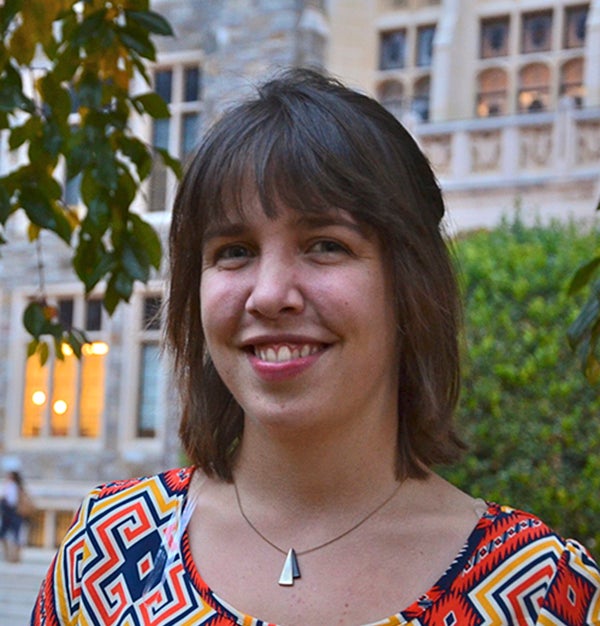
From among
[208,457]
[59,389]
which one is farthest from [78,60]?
[59,389]

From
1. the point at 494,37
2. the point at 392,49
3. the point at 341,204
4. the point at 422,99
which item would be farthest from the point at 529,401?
the point at 341,204

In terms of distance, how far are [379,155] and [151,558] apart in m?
0.61

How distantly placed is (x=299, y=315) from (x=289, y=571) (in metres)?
0.33

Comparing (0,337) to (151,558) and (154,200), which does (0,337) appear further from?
(151,558)

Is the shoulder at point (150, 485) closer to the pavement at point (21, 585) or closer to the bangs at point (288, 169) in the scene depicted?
the bangs at point (288, 169)

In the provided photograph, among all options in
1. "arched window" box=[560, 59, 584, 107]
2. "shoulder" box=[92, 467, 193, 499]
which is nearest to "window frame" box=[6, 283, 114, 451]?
"arched window" box=[560, 59, 584, 107]

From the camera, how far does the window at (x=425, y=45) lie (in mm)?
14234

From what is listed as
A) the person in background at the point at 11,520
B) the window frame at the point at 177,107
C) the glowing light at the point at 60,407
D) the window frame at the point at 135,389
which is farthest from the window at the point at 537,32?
the person in background at the point at 11,520

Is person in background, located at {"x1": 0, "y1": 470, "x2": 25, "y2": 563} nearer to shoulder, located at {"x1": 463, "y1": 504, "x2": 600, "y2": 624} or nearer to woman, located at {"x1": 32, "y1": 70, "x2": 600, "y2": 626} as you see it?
woman, located at {"x1": 32, "y1": 70, "x2": 600, "y2": 626}

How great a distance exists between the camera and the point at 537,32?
13711 millimetres

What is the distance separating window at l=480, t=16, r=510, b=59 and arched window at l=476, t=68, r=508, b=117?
0.21 meters

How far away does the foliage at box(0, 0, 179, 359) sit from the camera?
118 inches

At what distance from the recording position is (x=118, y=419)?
14234mm

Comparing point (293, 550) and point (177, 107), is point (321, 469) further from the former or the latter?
point (177, 107)
